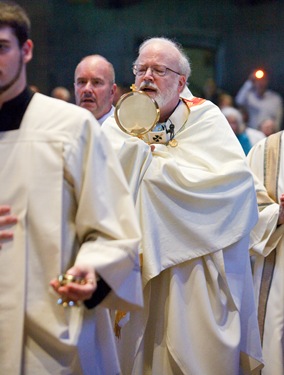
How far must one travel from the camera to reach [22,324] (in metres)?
2.79

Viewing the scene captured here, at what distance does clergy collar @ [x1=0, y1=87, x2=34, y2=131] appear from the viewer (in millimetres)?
2900

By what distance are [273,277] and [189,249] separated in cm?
113

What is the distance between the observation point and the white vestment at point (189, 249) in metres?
4.27

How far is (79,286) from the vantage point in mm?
2648

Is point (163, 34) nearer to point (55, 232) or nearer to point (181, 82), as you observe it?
point (181, 82)

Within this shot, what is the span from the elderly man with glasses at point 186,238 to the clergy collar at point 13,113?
132 centimetres

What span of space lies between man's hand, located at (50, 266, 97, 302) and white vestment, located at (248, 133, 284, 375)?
2.56 m

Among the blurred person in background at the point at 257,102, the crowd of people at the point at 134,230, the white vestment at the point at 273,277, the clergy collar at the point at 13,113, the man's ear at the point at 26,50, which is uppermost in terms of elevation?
the man's ear at the point at 26,50

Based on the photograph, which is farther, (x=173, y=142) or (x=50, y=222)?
(x=173, y=142)

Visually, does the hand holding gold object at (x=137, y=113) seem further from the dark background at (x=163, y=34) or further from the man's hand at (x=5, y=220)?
the dark background at (x=163, y=34)

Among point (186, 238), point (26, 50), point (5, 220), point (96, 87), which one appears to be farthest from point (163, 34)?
point (5, 220)

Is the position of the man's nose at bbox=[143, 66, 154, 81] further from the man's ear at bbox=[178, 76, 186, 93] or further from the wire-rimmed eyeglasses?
the man's ear at bbox=[178, 76, 186, 93]

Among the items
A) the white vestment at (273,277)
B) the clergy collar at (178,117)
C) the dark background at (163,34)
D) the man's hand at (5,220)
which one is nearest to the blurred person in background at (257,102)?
the dark background at (163,34)

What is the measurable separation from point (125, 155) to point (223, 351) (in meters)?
1.16
